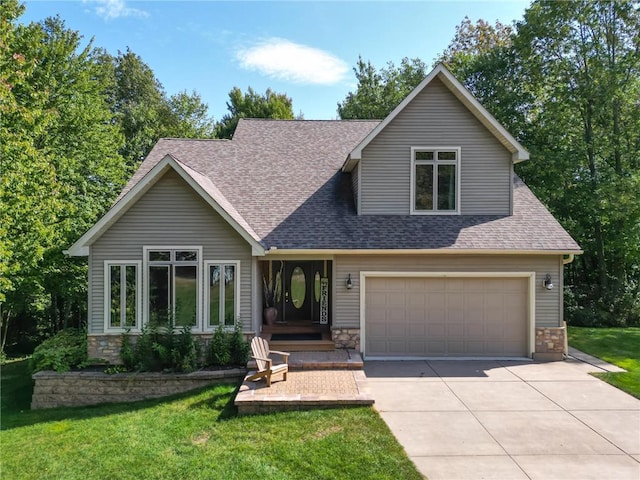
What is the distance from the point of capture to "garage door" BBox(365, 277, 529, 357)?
1049 centimetres

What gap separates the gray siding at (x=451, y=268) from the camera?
1031 cm

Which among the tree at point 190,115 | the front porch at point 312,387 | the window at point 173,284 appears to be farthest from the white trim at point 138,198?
the tree at point 190,115

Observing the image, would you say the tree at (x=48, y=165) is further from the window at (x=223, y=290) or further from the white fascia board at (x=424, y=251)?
the white fascia board at (x=424, y=251)

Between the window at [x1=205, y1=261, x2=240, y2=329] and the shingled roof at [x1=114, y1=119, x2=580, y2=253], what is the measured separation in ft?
4.11

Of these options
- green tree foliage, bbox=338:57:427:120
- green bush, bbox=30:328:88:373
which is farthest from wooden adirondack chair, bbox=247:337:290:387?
green tree foliage, bbox=338:57:427:120

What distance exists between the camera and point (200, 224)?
30.6ft

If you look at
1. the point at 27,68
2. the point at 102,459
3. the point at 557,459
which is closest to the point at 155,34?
the point at 27,68

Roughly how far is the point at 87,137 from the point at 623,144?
77.7 ft

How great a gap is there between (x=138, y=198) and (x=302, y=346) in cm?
549

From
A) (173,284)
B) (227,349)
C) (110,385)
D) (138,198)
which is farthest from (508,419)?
(138,198)

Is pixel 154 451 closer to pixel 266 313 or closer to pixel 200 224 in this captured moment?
pixel 200 224

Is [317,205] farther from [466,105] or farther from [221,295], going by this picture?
[466,105]

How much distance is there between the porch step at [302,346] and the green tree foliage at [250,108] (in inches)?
1015

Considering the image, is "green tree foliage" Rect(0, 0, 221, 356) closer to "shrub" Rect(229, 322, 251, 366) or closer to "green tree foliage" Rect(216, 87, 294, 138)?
"shrub" Rect(229, 322, 251, 366)
